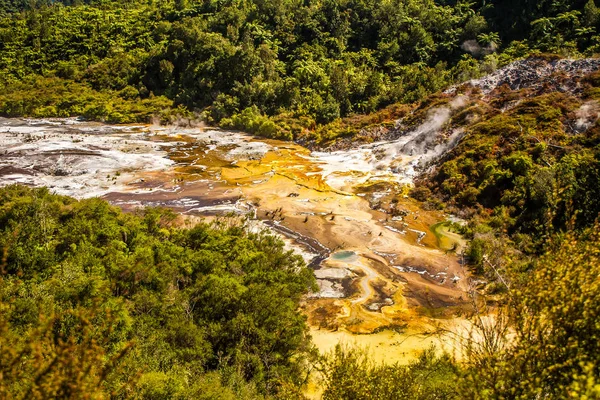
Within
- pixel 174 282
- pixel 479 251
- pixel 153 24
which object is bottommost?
pixel 479 251

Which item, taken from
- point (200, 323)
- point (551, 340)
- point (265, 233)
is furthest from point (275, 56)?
point (551, 340)

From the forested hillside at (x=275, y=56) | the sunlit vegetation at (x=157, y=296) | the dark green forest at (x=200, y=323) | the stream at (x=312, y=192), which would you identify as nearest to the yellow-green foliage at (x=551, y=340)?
the dark green forest at (x=200, y=323)

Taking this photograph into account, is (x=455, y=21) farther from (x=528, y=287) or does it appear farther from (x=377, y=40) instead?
(x=528, y=287)

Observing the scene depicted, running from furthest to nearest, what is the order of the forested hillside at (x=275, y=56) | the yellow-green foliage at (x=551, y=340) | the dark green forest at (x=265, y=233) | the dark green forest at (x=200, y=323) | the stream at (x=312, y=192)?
1. the forested hillside at (x=275, y=56)
2. the stream at (x=312, y=192)
3. the dark green forest at (x=265, y=233)
4. the yellow-green foliage at (x=551, y=340)
5. the dark green forest at (x=200, y=323)

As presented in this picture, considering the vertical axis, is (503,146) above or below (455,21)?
below

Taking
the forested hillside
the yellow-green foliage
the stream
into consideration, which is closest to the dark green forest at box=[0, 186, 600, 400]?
the yellow-green foliage

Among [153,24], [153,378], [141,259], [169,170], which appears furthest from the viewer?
[153,24]

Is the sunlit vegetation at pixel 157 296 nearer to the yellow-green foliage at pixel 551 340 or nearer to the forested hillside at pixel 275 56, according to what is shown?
the yellow-green foliage at pixel 551 340

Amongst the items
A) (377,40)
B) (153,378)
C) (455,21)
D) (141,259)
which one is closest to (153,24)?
(377,40)
